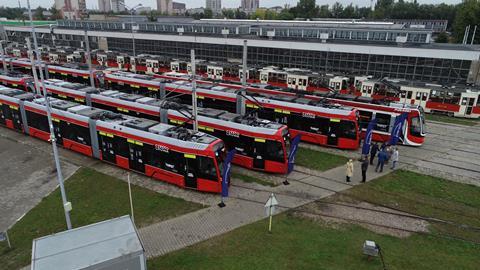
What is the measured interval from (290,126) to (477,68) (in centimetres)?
2648

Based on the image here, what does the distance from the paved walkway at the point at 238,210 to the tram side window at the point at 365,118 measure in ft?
15.3

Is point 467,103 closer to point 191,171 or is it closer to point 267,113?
point 267,113

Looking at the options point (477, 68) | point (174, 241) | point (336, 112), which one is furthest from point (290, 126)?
point (477, 68)

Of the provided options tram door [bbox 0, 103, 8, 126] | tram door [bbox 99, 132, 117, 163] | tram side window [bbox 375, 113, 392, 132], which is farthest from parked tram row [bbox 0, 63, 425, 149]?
tram door [bbox 0, 103, 8, 126]

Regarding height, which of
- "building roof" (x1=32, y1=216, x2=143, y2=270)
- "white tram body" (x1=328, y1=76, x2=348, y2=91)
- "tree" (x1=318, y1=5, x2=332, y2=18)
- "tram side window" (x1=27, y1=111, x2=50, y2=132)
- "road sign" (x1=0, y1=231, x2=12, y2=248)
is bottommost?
"road sign" (x1=0, y1=231, x2=12, y2=248)

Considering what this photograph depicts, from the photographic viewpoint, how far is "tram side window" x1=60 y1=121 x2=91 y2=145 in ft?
62.6

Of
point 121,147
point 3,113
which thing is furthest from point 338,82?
point 3,113

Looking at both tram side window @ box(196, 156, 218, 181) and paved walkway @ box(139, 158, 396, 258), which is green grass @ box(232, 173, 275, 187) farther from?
tram side window @ box(196, 156, 218, 181)

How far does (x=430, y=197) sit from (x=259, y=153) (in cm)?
866

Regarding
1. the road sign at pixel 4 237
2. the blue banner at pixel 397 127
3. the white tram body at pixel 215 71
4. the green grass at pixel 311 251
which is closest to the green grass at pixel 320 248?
the green grass at pixel 311 251

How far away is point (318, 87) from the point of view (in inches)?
1394

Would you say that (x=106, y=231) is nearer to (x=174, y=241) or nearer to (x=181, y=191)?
(x=174, y=241)

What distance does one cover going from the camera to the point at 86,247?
8.20 metres

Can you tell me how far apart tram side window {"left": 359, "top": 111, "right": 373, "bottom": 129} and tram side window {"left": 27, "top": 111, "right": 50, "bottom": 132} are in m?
21.1
